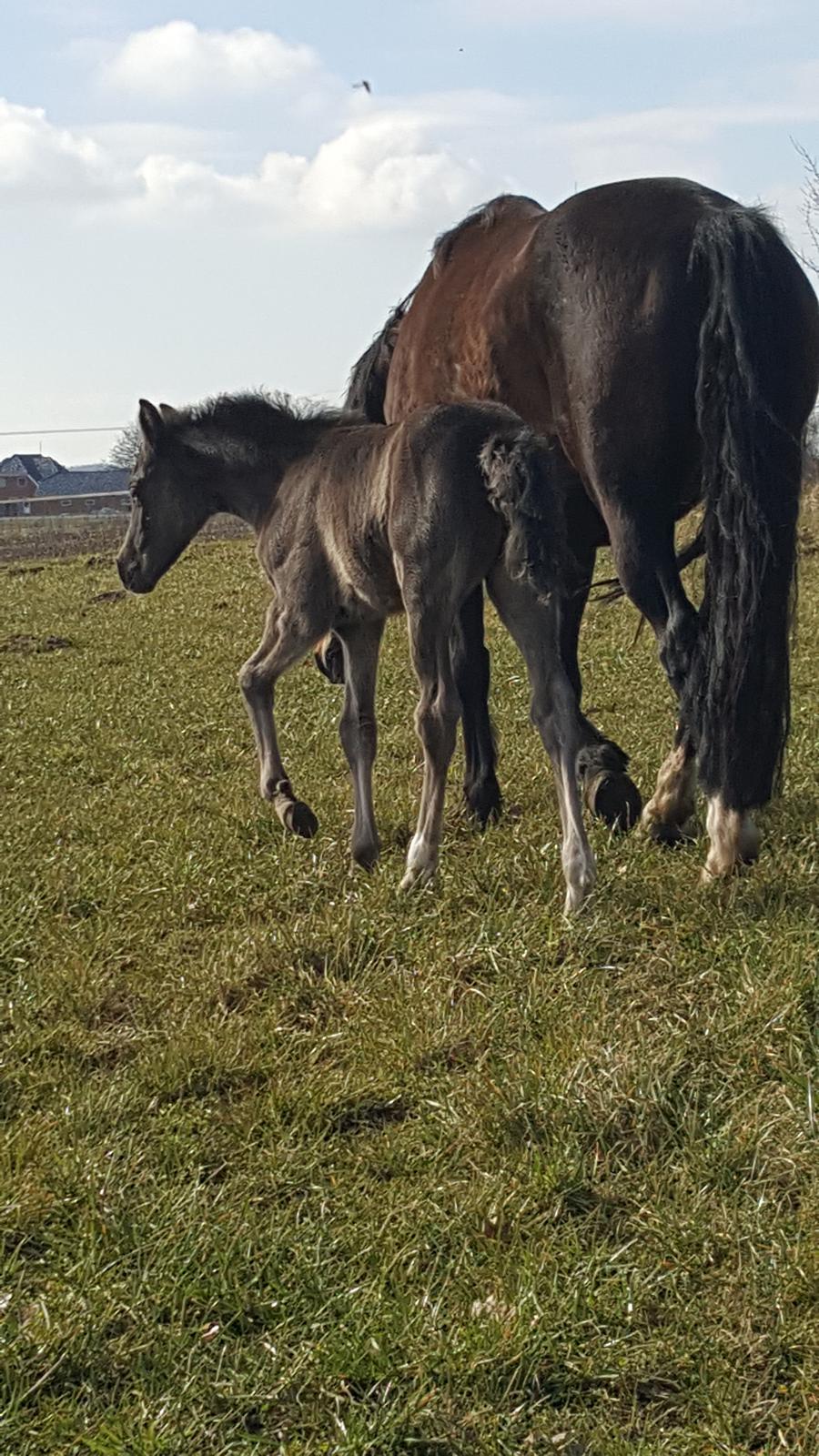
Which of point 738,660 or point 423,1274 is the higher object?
point 738,660

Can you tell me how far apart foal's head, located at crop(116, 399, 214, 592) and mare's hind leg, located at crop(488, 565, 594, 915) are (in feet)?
7.26

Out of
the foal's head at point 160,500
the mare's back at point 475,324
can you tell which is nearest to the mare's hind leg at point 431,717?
the mare's back at point 475,324

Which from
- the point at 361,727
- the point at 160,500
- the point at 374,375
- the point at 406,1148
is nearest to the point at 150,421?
the point at 160,500

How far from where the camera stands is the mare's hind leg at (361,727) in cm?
607

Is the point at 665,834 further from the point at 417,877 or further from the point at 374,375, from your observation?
the point at 374,375

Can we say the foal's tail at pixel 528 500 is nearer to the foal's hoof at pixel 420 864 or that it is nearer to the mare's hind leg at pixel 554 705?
the mare's hind leg at pixel 554 705

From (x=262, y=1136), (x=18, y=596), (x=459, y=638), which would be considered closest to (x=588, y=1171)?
(x=262, y=1136)

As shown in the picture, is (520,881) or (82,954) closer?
(82,954)

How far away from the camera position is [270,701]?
6.48 metres

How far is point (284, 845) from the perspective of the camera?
6.28m

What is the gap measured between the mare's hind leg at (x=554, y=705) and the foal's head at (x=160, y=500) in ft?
7.26

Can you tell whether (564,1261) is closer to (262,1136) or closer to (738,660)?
(262,1136)

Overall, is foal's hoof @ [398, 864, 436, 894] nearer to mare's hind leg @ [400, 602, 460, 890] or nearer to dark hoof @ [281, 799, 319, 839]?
mare's hind leg @ [400, 602, 460, 890]

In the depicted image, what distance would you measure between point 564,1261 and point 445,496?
3.02 meters
